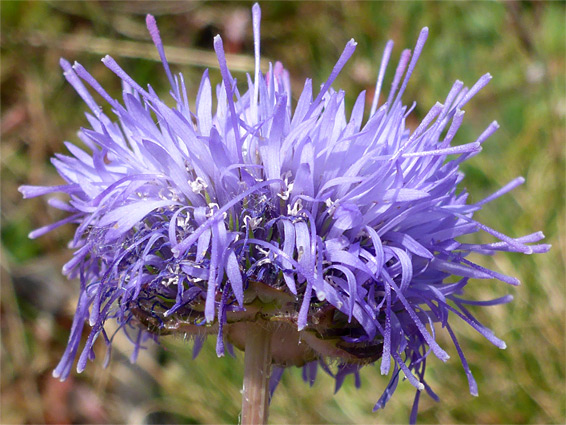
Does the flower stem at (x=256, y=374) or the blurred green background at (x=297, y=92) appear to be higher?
the flower stem at (x=256, y=374)

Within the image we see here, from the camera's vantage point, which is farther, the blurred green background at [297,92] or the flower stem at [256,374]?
the blurred green background at [297,92]

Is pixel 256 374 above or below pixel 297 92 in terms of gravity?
above

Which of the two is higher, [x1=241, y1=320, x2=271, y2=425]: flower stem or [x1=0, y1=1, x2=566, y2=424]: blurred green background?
[x1=241, y1=320, x2=271, y2=425]: flower stem

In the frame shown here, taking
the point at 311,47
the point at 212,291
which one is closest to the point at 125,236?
the point at 212,291

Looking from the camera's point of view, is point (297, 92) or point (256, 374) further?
point (297, 92)
